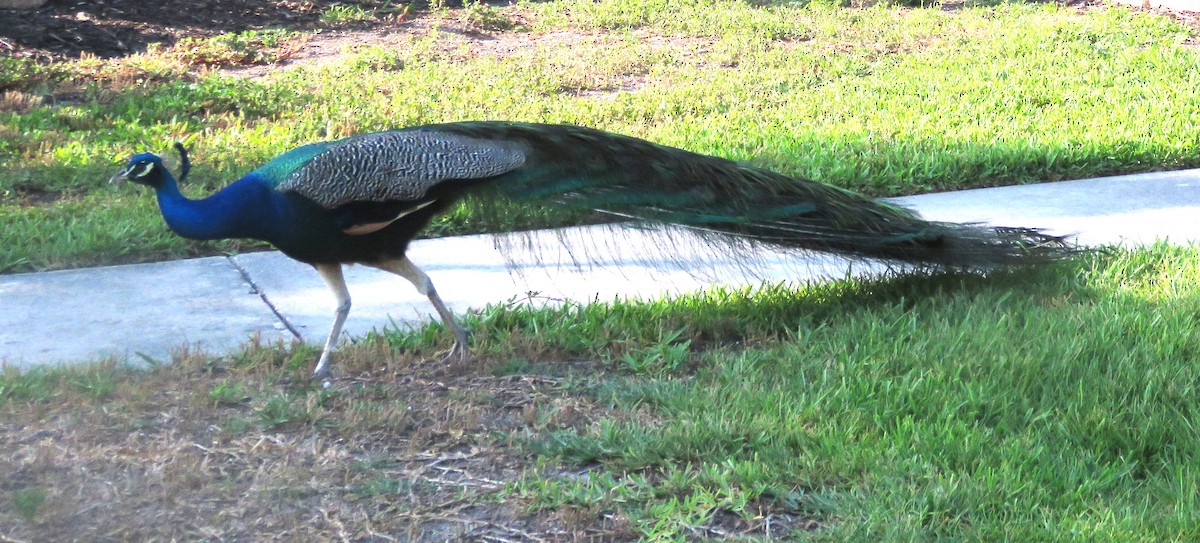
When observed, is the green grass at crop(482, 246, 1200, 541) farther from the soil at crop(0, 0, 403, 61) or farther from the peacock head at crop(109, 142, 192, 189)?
the soil at crop(0, 0, 403, 61)

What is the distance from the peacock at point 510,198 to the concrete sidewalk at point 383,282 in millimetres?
164

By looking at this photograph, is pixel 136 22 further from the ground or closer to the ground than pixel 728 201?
further from the ground

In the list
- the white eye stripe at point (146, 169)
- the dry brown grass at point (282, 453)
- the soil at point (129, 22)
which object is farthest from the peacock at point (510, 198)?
the soil at point (129, 22)

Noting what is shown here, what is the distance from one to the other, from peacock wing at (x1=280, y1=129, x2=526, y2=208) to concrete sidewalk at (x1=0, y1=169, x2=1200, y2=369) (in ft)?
1.34

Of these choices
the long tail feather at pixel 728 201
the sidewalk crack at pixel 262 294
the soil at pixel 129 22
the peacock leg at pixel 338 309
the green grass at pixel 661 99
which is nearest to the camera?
the peacock leg at pixel 338 309

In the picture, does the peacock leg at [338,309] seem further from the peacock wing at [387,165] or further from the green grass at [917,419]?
the green grass at [917,419]

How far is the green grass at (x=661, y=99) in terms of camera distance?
6.59 meters

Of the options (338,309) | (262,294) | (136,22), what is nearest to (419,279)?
(338,309)

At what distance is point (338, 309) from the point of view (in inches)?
175

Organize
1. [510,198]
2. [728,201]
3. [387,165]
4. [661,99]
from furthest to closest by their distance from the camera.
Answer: [661,99], [728,201], [510,198], [387,165]

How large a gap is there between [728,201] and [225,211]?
180 centimetres

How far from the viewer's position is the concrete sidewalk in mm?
4773

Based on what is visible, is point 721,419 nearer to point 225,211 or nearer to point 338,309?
point 338,309

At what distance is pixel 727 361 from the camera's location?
458 cm
